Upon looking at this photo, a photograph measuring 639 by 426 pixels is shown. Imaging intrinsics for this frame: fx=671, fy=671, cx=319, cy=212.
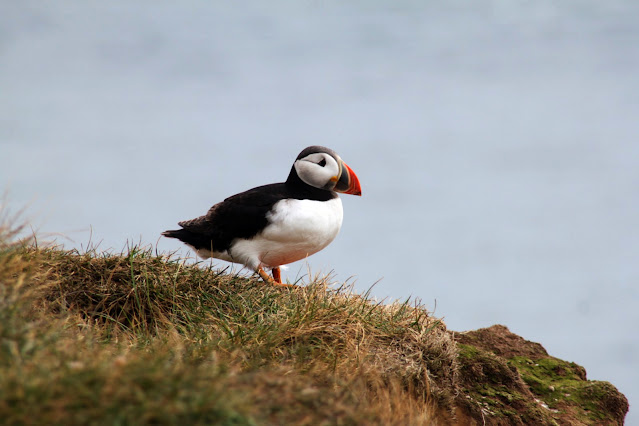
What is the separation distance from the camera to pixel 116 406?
279 cm

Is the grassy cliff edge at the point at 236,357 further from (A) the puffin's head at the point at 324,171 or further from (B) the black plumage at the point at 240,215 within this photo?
(A) the puffin's head at the point at 324,171

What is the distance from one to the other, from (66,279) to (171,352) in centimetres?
279

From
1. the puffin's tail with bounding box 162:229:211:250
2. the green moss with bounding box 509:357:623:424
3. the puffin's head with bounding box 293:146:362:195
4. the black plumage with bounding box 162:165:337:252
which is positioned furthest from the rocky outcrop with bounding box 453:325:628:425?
the puffin's tail with bounding box 162:229:211:250

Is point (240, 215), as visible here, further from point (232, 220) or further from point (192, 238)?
point (192, 238)

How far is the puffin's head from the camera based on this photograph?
756cm

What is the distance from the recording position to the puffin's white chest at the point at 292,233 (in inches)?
281

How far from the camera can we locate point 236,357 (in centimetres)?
495

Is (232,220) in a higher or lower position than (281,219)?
lower

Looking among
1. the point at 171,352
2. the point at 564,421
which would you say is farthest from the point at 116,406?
the point at 564,421

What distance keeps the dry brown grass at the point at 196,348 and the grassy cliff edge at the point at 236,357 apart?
10 millimetres

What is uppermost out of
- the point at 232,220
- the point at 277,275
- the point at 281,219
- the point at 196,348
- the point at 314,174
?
the point at 314,174

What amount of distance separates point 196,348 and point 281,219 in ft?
8.10

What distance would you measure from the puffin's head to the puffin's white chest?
22cm

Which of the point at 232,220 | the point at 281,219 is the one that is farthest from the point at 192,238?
the point at 281,219
